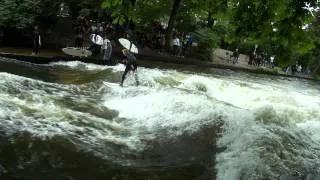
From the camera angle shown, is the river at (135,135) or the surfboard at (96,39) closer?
the river at (135,135)

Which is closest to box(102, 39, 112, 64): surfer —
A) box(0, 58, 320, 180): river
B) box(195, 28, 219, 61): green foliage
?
box(0, 58, 320, 180): river

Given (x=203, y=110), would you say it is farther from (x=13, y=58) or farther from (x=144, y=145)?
(x=13, y=58)

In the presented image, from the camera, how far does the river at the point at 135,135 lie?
360 inches

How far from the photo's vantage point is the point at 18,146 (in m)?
9.16

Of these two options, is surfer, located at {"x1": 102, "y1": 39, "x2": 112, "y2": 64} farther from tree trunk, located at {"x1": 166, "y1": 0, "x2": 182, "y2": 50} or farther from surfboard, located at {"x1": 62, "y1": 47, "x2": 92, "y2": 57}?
tree trunk, located at {"x1": 166, "y1": 0, "x2": 182, "y2": 50}

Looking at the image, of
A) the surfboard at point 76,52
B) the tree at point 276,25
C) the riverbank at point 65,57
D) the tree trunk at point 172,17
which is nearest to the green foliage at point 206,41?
the riverbank at point 65,57

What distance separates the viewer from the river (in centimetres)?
916

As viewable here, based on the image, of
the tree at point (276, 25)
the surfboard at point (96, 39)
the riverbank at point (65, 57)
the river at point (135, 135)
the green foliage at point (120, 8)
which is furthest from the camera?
the surfboard at point (96, 39)

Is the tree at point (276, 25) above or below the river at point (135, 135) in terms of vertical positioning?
above

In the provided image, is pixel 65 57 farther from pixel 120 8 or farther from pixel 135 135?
pixel 120 8

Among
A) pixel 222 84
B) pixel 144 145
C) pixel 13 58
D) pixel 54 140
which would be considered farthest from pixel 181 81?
pixel 54 140

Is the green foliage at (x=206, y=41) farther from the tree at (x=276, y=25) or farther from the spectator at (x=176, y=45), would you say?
the tree at (x=276, y=25)

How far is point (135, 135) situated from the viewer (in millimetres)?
11727

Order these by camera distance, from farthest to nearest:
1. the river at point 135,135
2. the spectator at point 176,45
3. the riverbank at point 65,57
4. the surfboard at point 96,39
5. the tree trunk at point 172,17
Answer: the spectator at point 176,45, the tree trunk at point 172,17, the surfboard at point 96,39, the riverbank at point 65,57, the river at point 135,135
